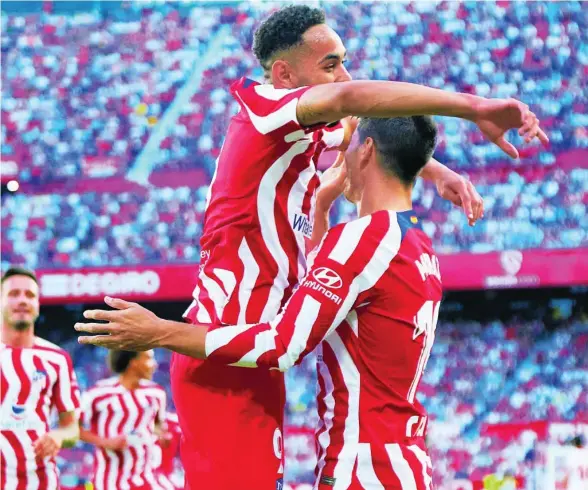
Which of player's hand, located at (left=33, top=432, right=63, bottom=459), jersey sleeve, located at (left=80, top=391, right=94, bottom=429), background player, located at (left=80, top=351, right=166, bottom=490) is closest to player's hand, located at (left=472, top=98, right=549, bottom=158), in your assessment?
player's hand, located at (left=33, top=432, right=63, bottom=459)

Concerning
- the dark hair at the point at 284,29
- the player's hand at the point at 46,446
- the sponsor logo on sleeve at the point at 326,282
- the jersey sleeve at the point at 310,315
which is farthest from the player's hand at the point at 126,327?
the player's hand at the point at 46,446

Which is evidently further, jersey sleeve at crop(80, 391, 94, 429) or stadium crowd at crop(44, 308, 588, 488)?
stadium crowd at crop(44, 308, 588, 488)

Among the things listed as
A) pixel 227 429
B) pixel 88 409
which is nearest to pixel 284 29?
pixel 227 429

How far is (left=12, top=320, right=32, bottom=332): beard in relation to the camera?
652cm

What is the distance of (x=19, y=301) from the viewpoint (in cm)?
640

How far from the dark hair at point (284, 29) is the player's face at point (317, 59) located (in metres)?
0.03

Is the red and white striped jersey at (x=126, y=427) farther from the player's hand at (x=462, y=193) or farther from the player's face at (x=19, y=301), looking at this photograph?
the player's hand at (x=462, y=193)

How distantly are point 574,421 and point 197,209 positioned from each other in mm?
6436

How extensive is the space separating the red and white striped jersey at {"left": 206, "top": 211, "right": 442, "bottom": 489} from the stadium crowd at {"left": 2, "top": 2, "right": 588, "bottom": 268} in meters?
11.5

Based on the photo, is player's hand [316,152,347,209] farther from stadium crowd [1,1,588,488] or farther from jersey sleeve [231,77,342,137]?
stadium crowd [1,1,588,488]

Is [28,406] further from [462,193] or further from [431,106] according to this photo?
[431,106]

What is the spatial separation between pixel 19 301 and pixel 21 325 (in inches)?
9.2

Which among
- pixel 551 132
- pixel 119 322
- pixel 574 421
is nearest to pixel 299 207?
pixel 119 322

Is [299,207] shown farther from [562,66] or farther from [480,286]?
[562,66]
